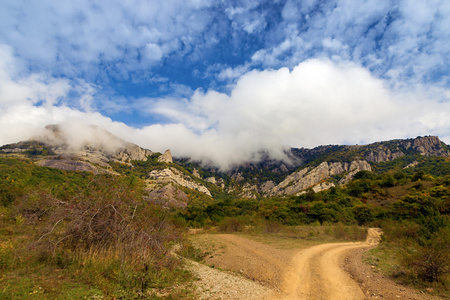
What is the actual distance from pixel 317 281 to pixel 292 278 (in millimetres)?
1173

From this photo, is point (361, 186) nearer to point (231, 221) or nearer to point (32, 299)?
point (231, 221)

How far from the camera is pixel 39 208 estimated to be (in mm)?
8891

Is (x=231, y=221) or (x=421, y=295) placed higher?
(x=421, y=295)

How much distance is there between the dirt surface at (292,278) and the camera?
8.31 metres

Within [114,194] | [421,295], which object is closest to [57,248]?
[114,194]

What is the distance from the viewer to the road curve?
27.4 ft

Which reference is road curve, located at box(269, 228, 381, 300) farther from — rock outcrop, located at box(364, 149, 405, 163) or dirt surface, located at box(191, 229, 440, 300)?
rock outcrop, located at box(364, 149, 405, 163)

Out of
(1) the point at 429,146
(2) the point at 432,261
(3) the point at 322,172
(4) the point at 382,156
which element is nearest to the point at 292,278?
(2) the point at 432,261

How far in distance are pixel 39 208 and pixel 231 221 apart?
89.0ft

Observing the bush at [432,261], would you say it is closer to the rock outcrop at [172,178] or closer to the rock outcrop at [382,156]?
the rock outcrop at [172,178]

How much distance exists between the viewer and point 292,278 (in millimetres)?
10359

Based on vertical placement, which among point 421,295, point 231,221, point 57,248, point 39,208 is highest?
point 39,208

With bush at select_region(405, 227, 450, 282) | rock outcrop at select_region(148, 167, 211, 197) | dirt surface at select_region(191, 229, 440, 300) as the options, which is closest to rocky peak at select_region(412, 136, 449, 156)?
rock outcrop at select_region(148, 167, 211, 197)

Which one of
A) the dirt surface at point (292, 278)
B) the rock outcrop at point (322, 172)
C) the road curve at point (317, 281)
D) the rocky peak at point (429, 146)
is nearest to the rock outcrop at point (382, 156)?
the rocky peak at point (429, 146)
